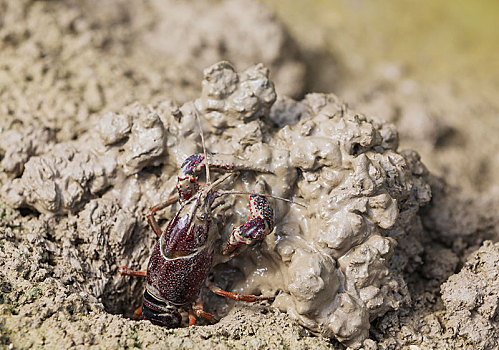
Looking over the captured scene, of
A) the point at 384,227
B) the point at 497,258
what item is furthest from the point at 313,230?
the point at 497,258

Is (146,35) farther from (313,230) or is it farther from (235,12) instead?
(313,230)

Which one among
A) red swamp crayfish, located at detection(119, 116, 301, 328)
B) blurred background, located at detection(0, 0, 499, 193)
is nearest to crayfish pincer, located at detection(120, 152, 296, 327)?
red swamp crayfish, located at detection(119, 116, 301, 328)

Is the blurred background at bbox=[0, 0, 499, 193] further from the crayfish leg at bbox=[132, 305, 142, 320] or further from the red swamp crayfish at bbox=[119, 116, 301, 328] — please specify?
the crayfish leg at bbox=[132, 305, 142, 320]

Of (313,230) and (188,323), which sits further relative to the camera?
(188,323)

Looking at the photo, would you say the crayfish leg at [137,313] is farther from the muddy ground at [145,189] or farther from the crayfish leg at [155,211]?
the crayfish leg at [155,211]

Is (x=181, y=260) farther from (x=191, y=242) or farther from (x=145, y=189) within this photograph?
(x=145, y=189)

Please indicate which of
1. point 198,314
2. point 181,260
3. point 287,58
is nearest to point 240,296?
point 198,314
